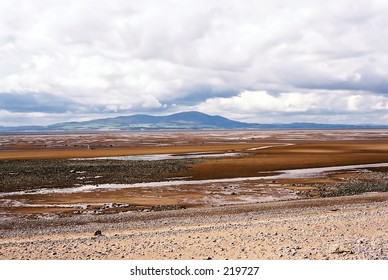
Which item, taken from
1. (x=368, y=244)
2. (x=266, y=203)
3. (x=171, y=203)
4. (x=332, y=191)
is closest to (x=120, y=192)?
(x=171, y=203)

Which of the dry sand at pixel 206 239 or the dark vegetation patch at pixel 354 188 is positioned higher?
the dry sand at pixel 206 239

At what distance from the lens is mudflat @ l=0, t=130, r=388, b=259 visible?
13.1 m

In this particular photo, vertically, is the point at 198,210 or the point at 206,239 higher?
the point at 206,239

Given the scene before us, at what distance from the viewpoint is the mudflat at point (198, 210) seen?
43.1ft

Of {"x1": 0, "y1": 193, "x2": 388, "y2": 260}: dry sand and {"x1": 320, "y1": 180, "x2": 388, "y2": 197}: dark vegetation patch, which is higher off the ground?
{"x1": 0, "y1": 193, "x2": 388, "y2": 260}: dry sand

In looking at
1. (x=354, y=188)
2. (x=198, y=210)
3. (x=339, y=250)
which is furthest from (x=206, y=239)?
(x=354, y=188)

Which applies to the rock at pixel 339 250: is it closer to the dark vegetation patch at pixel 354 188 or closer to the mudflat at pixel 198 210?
the mudflat at pixel 198 210

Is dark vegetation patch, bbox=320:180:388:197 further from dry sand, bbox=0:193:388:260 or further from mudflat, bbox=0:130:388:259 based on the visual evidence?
dry sand, bbox=0:193:388:260

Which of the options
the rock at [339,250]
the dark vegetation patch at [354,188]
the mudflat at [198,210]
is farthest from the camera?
the dark vegetation patch at [354,188]

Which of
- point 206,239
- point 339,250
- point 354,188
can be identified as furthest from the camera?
point 354,188

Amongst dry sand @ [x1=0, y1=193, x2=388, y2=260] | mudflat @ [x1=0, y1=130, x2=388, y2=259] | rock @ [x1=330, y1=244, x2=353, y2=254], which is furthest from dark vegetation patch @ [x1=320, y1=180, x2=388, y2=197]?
rock @ [x1=330, y1=244, x2=353, y2=254]

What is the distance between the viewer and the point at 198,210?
81.3 ft

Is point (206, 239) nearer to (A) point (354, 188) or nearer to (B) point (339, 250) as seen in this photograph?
(B) point (339, 250)

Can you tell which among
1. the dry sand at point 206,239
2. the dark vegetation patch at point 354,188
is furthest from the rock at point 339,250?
the dark vegetation patch at point 354,188
